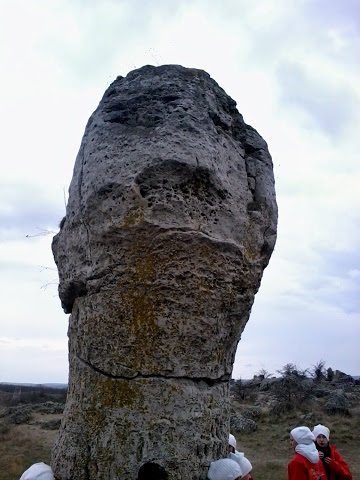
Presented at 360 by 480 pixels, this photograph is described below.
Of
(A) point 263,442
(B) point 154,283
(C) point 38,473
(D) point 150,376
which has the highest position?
(B) point 154,283

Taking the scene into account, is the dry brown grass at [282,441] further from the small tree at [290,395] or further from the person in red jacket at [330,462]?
the person in red jacket at [330,462]

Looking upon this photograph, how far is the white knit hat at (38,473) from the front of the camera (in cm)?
262

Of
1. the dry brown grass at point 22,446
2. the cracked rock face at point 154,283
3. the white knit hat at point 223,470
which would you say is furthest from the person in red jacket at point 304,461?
the dry brown grass at point 22,446

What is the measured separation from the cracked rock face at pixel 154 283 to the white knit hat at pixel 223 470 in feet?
0.20

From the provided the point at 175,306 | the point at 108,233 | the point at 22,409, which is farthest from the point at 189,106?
the point at 22,409

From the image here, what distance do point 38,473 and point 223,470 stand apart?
1.01 metres

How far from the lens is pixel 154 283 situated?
280cm

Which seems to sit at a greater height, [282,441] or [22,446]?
[282,441]

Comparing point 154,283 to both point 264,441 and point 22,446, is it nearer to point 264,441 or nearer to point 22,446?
point 22,446

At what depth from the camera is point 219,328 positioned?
116 inches

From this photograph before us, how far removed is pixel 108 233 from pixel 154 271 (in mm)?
367

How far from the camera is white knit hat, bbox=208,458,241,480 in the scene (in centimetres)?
263

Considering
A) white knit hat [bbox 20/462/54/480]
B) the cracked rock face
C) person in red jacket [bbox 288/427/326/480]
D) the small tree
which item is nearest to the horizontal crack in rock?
the cracked rock face

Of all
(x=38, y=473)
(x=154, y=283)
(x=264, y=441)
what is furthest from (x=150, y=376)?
(x=264, y=441)
